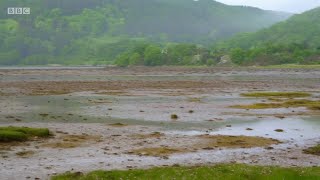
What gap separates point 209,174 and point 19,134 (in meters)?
14.7

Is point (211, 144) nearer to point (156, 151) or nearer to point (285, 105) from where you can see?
point (156, 151)

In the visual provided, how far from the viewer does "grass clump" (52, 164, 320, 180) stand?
18.5m

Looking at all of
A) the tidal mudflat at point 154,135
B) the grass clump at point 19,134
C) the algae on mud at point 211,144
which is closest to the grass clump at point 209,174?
the tidal mudflat at point 154,135

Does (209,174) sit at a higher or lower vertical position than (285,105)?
higher

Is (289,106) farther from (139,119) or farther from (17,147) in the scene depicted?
(17,147)

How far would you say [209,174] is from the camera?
18844 mm

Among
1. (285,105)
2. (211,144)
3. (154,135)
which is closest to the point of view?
(211,144)

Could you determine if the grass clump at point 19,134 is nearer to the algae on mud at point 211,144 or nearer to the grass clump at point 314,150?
the algae on mud at point 211,144

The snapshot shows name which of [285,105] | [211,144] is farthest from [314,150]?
[285,105]

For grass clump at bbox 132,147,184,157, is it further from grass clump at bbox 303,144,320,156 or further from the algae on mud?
grass clump at bbox 303,144,320,156

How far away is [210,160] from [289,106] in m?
32.2

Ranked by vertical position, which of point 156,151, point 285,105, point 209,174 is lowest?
point 285,105

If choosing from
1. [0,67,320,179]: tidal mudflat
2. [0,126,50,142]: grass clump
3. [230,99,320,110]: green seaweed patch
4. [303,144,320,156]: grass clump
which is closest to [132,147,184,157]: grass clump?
[0,67,320,179]: tidal mudflat

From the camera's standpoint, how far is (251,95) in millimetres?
69375
